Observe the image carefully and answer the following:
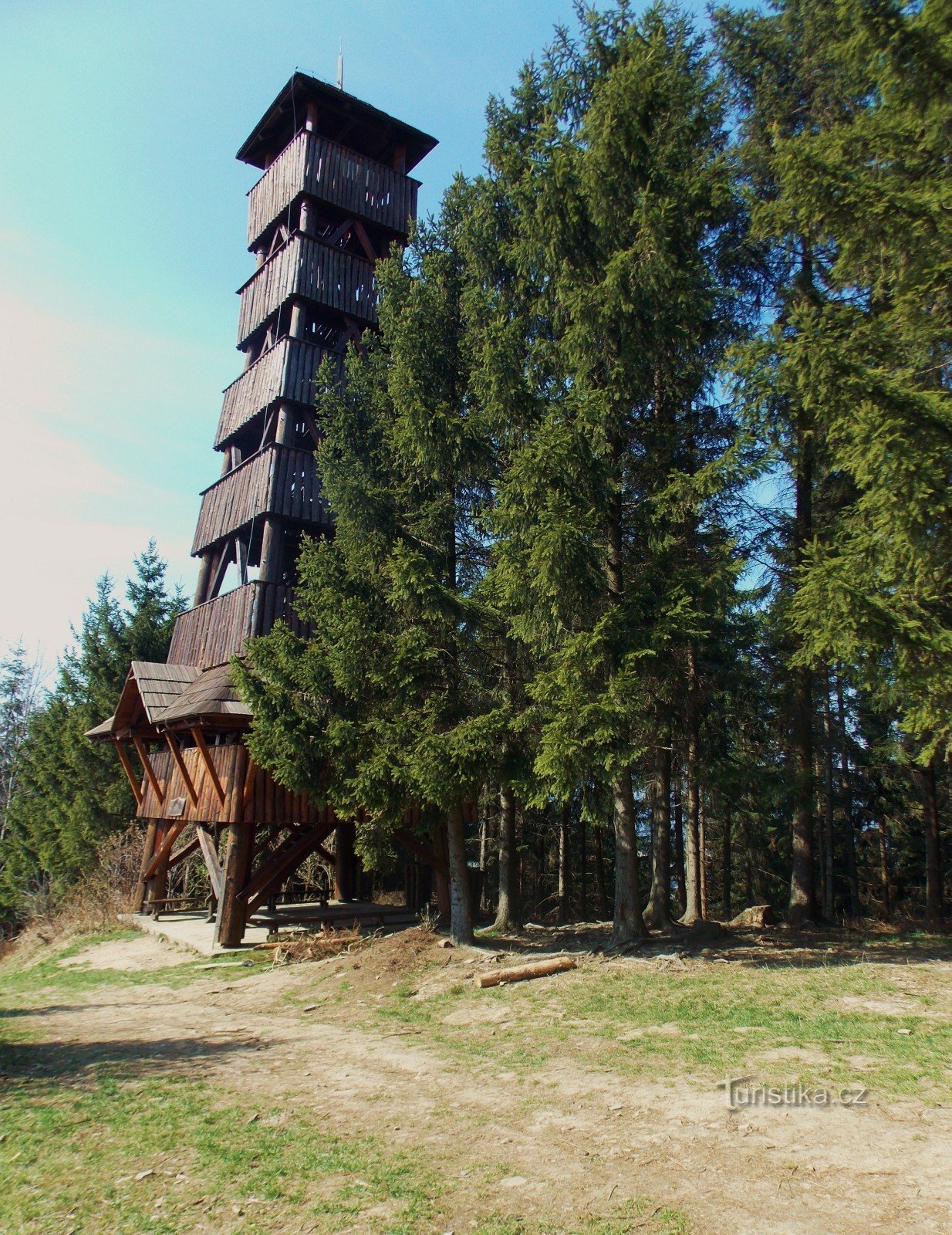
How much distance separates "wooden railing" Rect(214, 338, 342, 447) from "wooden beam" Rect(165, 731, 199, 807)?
9.46 meters

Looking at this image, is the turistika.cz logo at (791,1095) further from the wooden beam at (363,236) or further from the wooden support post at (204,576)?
the wooden beam at (363,236)

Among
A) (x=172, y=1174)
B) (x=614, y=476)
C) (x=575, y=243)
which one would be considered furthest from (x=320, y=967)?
(x=575, y=243)

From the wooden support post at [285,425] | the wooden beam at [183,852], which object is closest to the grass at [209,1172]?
the wooden beam at [183,852]

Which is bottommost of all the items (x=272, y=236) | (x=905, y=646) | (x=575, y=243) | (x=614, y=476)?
(x=905, y=646)

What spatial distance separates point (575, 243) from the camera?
451 inches

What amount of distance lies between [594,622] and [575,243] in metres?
5.74

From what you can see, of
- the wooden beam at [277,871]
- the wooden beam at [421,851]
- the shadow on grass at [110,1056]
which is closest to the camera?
the shadow on grass at [110,1056]

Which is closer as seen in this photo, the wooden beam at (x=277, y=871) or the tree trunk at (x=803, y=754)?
the tree trunk at (x=803, y=754)

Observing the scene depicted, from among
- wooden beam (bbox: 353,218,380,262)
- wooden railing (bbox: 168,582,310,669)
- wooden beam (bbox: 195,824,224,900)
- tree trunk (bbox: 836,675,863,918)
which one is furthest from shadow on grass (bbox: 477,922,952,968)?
wooden beam (bbox: 353,218,380,262)

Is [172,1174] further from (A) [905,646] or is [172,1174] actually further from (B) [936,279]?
(B) [936,279]

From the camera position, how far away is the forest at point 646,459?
841cm

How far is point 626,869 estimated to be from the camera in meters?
10.9

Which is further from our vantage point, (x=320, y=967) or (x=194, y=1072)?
(x=320, y=967)

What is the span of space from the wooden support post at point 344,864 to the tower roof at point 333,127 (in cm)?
2134
